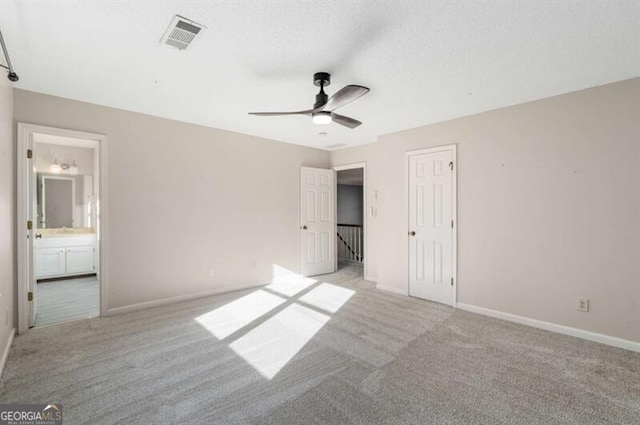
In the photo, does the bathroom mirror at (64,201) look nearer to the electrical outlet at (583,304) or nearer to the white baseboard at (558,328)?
the white baseboard at (558,328)

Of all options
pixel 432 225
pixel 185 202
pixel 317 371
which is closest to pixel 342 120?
pixel 432 225

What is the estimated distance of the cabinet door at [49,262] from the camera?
5.36 meters

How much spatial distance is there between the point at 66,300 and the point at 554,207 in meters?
6.37

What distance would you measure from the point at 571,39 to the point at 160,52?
123 inches

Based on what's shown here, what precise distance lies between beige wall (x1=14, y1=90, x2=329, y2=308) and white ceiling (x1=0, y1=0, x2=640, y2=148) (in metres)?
0.42

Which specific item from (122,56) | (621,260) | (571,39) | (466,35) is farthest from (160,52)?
(621,260)

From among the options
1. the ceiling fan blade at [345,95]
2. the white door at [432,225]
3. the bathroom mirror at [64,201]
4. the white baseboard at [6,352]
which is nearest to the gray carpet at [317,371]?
the white baseboard at [6,352]

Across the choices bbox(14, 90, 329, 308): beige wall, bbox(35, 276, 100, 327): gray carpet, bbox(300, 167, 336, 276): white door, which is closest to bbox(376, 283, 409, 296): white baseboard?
bbox(300, 167, 336, 276): white door

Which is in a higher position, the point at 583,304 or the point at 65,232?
the point at 65,232

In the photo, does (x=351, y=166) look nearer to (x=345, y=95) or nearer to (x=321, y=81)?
(x=321, y=81)

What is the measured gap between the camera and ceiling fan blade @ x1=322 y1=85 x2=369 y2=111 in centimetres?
242

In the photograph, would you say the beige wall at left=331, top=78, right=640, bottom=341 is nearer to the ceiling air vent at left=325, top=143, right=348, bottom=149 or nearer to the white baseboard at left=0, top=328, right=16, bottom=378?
the ceiling air vent at left=325, top=143, right=348, bottom=149

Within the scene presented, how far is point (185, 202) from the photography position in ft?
14.3

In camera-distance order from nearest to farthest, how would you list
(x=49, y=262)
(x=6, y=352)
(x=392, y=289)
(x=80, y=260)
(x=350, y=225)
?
(x=6, y=352) < (x=392, y=289) < (x=49, y=262) < (x=80, y=260) < (x=350, y=225)
